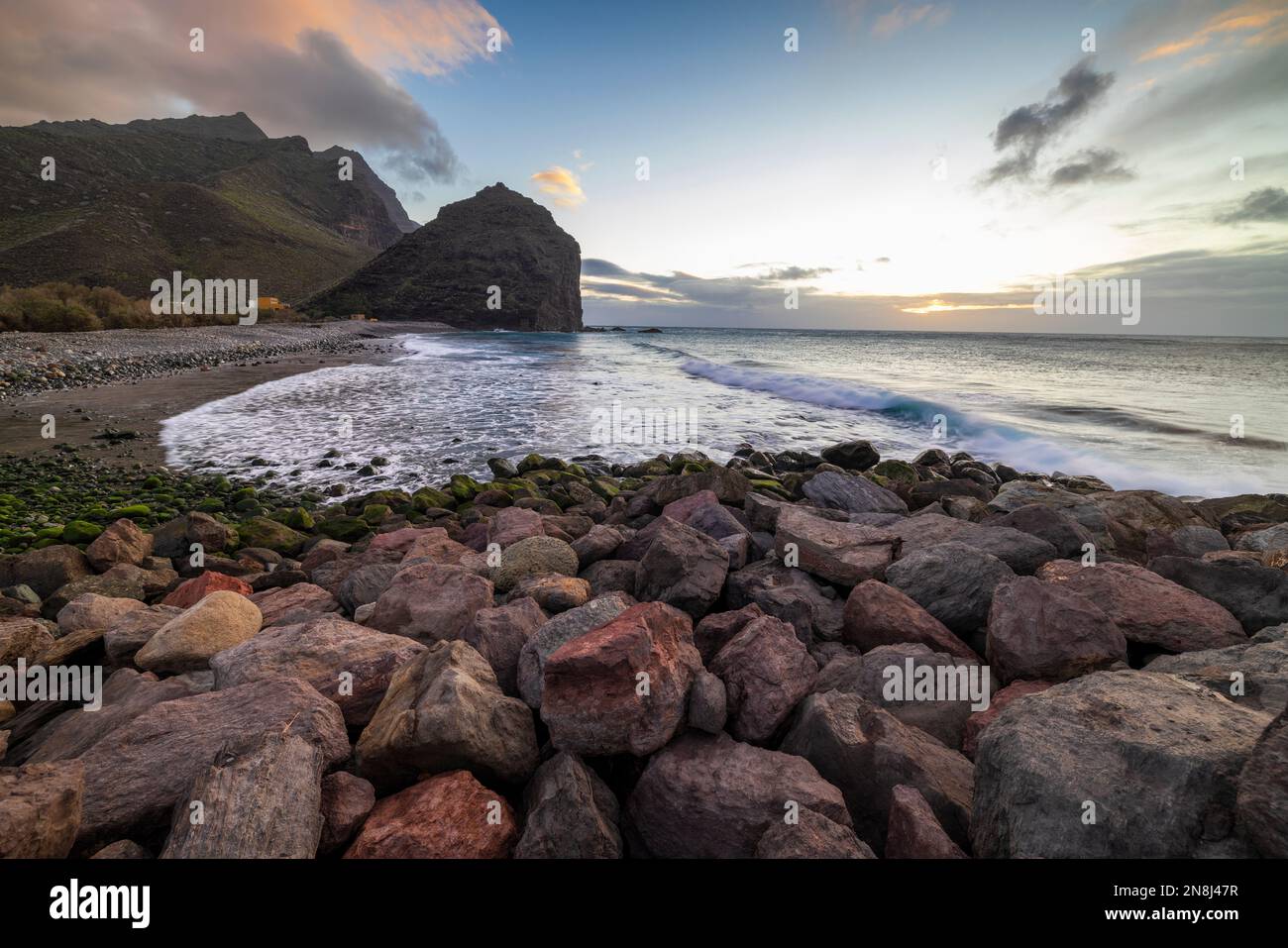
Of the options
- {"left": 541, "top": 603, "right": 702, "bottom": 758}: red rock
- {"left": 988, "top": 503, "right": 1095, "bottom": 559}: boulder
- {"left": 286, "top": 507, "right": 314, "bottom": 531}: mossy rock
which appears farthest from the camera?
{"left": 286, "top": 507, "right": 314, "bottom": 531}: mossy rock

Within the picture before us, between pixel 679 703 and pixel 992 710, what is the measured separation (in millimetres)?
1841

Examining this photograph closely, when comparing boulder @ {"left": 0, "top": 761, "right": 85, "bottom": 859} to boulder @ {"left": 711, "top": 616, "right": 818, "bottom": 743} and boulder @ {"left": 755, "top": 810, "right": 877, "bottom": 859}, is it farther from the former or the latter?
boulder @ {"left": 711, "top": 616, "right": 818, "bottom": 743}

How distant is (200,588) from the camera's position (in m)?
4.94

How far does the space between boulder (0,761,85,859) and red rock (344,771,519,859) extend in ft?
3.57

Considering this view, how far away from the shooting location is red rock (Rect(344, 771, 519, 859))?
7.09 feet

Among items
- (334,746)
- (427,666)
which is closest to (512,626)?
(427,666)

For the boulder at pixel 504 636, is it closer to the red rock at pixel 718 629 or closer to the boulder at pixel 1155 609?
the red rock at pixel 718 629

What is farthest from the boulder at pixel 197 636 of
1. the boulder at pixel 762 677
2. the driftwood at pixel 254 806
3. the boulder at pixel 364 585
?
the boulder at pixel 762 677

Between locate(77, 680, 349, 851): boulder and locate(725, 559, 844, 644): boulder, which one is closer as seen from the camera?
locate(77, 680, 349, 851): boulder

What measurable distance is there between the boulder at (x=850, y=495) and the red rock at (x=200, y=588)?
6919 mm
